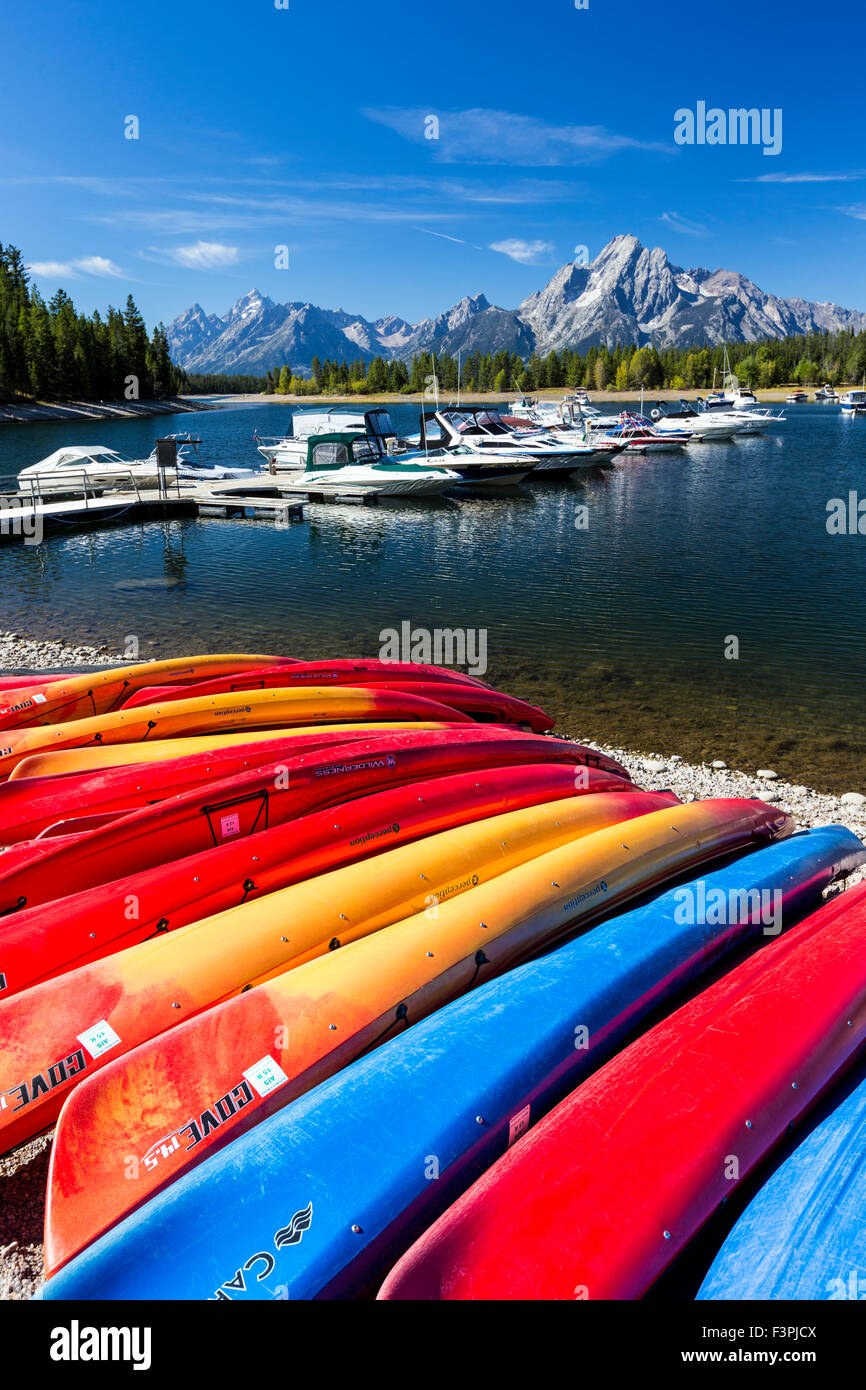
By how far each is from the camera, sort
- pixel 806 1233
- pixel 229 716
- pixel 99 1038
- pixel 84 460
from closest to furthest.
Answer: pixel 806 1233 → pixel 99 1038 → pixel 229 716 → pixel 84 460

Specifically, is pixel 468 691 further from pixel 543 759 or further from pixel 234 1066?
pixel 234 1066

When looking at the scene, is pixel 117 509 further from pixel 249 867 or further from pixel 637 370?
pixel 637 370

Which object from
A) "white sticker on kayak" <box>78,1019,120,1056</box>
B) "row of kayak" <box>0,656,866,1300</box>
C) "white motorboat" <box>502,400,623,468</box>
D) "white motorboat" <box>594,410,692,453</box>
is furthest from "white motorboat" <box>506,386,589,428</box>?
"white sticker on kayak" <box>78,1019,120,1056</box>

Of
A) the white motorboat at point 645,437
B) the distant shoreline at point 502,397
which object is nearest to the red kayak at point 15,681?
the white motorboat at point 645,437

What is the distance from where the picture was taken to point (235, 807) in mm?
5754

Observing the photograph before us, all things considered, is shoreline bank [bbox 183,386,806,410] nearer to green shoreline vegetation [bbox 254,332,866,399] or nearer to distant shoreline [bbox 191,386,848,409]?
distant shoreline [bbox 191,386,848,409]

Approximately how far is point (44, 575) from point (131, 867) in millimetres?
20025

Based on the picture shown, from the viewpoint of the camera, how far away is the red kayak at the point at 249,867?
14.7 ft

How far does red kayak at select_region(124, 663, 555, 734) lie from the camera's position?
834 cm

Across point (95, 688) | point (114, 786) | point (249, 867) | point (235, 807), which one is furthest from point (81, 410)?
point (249, 867)

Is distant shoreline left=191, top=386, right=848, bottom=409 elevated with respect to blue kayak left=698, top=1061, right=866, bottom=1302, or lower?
elevated

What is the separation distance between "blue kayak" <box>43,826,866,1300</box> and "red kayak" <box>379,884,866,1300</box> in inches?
7.9

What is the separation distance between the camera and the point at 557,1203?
2.77m

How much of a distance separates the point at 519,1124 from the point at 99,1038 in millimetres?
2101
